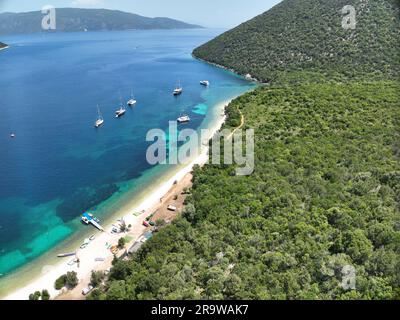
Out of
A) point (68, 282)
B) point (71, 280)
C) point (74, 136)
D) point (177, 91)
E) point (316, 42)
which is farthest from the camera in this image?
point (316, 42)

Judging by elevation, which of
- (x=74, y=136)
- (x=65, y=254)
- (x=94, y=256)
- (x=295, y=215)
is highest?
(x=74, y=136)

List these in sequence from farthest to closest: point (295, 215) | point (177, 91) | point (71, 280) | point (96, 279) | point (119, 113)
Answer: point (177, 91) → point (119, 113) → point (295, 215) → point (71, 280) → point (96, 279)

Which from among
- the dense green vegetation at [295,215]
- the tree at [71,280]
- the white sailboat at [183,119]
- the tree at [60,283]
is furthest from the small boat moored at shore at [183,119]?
the tree at [60,283]

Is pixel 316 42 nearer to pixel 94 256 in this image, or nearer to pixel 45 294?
pixel 94 256

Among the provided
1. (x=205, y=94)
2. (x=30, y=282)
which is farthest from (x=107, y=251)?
(x=205, y=94)

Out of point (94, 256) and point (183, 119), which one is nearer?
point (94, 256)

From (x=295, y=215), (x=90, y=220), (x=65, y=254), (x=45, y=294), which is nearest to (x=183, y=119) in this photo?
(x=90, y=220)

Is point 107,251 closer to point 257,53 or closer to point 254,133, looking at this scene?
point 254,133
